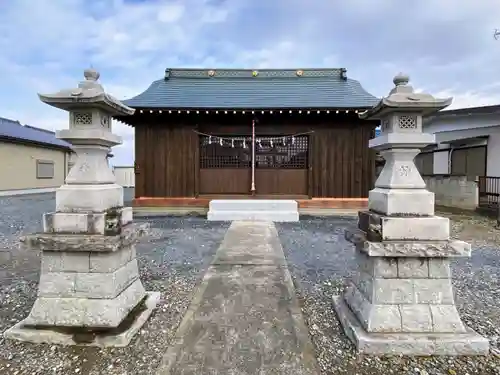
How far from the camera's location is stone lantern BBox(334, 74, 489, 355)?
2289 mm

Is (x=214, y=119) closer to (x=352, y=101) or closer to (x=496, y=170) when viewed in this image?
(x=352, y=101)

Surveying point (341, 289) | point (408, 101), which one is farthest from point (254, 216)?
point (408, 101)

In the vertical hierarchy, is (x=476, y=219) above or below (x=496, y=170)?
below

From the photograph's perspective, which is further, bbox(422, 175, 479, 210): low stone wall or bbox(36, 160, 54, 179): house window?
bbox(36, 160, 54, 179): house window

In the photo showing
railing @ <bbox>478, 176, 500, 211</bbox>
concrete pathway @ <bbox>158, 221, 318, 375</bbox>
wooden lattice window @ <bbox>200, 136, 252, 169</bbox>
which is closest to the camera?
concrete pathway @ <bbox>158, 221, 318, 375</bbox>

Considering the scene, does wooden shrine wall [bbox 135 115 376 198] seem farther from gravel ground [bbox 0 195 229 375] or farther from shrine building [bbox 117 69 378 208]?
gravel ground [bbox 0 195 229 375]

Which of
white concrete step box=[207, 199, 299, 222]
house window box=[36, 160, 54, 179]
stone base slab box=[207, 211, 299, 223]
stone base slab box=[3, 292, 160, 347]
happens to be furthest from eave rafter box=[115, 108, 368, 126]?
house window box=[36, 160, 54, 179]

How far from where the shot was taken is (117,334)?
7.76 ft

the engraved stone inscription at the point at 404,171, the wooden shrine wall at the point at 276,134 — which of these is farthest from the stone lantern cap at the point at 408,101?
the wooden shrine wall at the point at 276,134

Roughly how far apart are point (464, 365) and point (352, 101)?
8.31 m

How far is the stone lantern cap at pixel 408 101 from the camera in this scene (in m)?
2.32

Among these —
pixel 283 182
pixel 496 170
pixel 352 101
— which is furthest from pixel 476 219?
pixel 283 182

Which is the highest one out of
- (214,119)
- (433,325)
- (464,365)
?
(214,119)

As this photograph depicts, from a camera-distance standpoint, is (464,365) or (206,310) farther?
(206,310)
